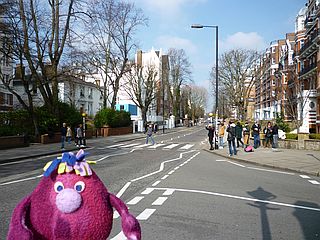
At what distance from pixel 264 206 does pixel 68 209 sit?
19.9 feet

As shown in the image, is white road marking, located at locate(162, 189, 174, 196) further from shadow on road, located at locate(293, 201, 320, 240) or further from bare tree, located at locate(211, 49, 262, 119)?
bare tree, located at locate(211, 49, 262, 119)

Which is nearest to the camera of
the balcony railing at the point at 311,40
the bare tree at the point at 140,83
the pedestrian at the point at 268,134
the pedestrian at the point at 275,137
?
the pedestrian at the point at 275,137

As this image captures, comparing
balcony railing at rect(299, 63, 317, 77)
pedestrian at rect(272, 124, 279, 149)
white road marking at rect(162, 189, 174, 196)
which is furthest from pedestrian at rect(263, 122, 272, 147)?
balcony railing at rect(299, 63, 317, 77)

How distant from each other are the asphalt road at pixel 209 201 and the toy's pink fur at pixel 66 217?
2274 mm

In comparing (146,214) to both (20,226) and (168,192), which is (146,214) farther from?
(20,226)

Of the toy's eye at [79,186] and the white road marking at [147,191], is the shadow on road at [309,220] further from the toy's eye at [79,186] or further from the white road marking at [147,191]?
the toy's eye at [79,186]

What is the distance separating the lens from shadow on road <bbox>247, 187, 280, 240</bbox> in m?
5.68

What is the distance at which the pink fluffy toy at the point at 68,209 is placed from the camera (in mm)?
2537

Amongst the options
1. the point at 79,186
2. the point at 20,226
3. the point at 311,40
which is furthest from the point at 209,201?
the point at 311,40

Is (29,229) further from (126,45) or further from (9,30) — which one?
(126,45)

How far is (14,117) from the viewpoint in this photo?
99.3 feet

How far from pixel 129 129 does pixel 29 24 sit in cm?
2936

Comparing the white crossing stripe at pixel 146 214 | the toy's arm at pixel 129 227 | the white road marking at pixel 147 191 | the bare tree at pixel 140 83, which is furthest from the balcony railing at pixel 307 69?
the toy's arm at pixel 129 227

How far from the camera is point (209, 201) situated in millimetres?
8109
